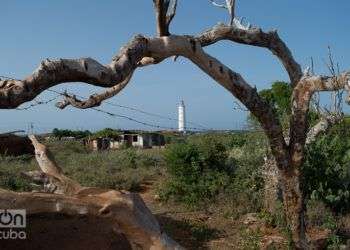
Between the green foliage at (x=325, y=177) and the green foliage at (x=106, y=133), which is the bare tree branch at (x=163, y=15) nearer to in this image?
the green foliage at (x=325, y=177)

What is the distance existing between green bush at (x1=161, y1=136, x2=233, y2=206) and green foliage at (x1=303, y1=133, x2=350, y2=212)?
1.84 m

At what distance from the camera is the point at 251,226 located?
848 cm

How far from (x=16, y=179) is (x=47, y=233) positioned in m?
5.18

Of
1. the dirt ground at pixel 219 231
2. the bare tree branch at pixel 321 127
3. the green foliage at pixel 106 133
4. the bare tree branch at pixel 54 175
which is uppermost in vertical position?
the green foliage at pixel 106 133

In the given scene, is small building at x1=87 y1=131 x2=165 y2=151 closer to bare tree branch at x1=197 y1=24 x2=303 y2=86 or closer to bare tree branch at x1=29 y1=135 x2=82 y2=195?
bare tree branch at x1=197 y1=24 x2=303 y2=86

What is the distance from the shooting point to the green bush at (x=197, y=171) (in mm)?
10273

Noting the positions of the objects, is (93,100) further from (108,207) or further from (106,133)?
(106,133)

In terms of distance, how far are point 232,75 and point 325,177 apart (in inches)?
169

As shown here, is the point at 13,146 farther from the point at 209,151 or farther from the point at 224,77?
the point at 224,77

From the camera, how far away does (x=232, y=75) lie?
5410mm

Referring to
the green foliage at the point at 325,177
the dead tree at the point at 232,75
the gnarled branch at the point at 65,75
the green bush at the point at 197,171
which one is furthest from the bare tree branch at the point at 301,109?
the green bush at the point at 197,171

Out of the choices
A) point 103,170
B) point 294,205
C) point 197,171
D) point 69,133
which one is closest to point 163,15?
point 294,205

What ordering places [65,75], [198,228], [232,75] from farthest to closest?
[198,228], [232,75], [65,75]

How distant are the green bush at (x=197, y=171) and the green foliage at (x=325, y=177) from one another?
72.6 inches
